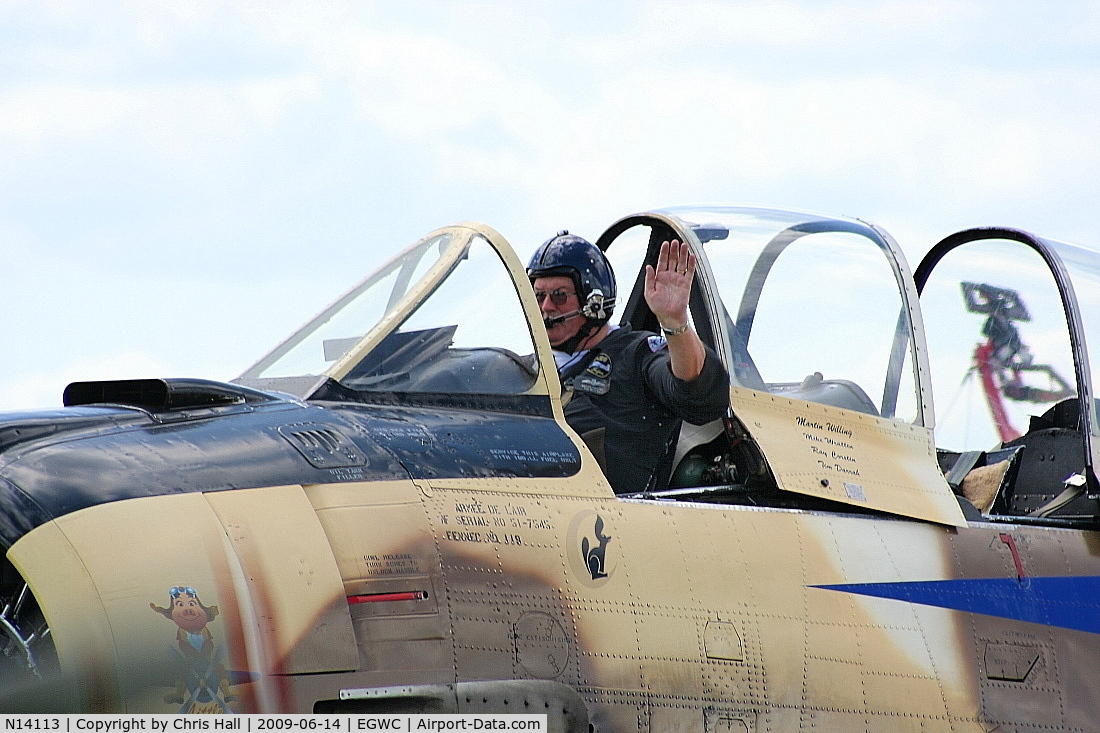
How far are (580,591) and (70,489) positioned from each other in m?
1.65

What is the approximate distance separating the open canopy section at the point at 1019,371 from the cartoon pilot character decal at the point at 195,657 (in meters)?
4.17

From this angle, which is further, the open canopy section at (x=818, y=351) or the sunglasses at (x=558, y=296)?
the sunglasses at (x=558, y=296)

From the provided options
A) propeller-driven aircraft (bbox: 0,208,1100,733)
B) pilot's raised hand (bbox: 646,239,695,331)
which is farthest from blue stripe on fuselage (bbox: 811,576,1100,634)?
pilot's raised hand (bbox: 646,239,695,331)

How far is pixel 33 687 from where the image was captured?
3.25 meters

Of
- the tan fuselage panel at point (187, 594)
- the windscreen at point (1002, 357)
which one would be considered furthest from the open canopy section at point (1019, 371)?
the tan fuselage panel at point (187, 594)

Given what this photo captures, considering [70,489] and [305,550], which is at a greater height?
[70,489]

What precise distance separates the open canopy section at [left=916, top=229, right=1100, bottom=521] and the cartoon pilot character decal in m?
4.17

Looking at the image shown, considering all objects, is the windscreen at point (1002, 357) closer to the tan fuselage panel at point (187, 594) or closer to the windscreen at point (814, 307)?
the windscreen at point (814, 307)

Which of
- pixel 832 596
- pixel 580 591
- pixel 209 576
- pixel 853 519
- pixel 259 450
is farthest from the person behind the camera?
pixel 853 519

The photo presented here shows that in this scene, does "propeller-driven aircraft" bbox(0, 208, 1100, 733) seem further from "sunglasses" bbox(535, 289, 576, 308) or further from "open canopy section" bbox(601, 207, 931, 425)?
"sunglasses" bbox(535, 289, 576, 308)

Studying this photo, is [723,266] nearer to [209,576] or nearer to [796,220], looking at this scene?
[796,220]

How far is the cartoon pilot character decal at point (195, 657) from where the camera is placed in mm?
3402

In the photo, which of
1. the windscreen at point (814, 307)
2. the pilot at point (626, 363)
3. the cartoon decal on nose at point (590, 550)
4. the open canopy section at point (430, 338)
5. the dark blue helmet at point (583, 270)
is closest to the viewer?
the cartoon decal on nose at point (590, 550)

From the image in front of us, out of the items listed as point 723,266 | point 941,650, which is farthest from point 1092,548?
point 723,266
